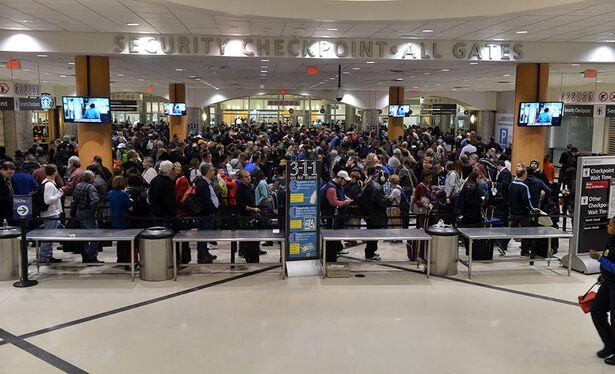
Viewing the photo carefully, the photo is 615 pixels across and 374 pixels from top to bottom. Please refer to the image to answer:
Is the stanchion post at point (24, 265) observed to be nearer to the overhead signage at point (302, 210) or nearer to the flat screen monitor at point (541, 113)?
the overhead signage at point (302, 210)

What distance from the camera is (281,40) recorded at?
12344 millimetres

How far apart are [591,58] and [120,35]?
11.3 meters

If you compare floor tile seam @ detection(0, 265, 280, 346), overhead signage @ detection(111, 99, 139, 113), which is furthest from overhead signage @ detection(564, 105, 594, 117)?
overhead signage @ detection(111, 99, 139, 113)

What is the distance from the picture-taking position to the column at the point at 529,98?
13.8 meters

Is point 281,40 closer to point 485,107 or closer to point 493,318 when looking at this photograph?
point 493,318

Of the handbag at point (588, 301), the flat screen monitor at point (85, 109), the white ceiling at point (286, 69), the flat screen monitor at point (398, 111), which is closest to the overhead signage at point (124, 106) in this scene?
the white ceiling at point (286, 69)

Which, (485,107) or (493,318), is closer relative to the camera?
(493,318)

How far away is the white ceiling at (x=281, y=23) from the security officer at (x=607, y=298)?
460cm

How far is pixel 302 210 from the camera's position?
28.5 feet

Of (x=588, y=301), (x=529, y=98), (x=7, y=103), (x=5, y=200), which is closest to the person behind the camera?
(x=588, y=301)

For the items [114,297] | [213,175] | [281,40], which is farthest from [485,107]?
[114,297]

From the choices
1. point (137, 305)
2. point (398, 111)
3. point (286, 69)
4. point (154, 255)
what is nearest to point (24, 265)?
point (154, 255)

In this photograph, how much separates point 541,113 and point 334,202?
7210 millimetres

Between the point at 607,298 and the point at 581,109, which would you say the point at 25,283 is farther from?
the point at 581,109
